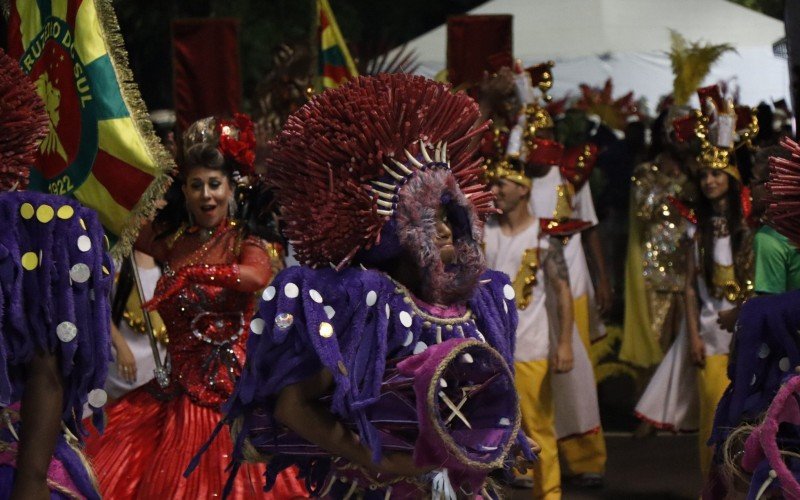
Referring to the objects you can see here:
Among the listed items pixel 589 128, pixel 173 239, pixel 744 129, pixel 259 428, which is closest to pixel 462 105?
pixel 259 428

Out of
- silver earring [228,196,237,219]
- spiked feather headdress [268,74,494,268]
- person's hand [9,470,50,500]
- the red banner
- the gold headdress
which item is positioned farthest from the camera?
the red banner

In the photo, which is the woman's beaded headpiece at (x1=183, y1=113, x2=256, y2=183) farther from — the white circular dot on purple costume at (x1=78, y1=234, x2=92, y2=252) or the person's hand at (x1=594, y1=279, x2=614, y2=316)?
the person's hand at (x1=594, y1=279, x2=614, y2=316)

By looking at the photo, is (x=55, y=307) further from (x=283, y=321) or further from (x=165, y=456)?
(x=165, y=456)

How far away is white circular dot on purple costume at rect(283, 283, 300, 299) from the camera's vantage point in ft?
12.1

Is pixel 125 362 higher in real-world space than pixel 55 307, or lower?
lower

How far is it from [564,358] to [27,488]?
15.0 ft

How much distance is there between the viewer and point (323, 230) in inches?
151

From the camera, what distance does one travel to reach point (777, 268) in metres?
5.66

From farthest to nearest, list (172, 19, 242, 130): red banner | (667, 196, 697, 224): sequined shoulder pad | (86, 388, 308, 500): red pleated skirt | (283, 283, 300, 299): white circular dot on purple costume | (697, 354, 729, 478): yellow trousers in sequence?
1. (172, 19, 242, 130): red banner
2. (667, 196, 697, 224): sequined shoulder pad
3. (697, 354, 729, 478): yellow trousers
4. (86, 388, 308, 500): red pleated skirt
5. (283, 283, 300, 299): white circular dot on purple costume

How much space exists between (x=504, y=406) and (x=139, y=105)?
1888 millimetres

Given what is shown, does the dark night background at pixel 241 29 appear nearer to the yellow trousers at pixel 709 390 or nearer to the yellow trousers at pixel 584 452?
the yellow trousers at pixel 584 452

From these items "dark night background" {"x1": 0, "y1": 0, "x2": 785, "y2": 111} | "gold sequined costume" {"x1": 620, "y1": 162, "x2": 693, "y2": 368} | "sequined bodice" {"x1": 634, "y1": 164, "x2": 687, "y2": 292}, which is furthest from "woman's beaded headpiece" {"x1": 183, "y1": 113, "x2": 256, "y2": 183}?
"dark night background" {"x1": 0, "y1": 0, "x2": 785, "y2": 111}

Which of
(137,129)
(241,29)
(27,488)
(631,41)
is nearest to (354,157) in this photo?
(27,488)

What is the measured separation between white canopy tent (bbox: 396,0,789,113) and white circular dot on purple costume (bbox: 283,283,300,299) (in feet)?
30.7
